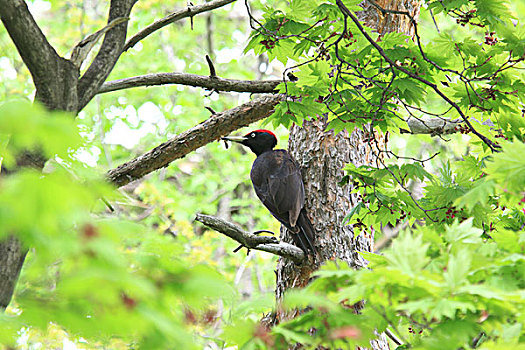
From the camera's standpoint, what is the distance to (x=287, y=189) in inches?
142

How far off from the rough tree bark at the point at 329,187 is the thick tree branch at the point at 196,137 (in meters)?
0.35

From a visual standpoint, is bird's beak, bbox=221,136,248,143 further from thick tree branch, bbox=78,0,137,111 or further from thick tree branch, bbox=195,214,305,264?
thick tree branch, bbox=78,0,137,111

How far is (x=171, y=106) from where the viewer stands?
1001 centimetres

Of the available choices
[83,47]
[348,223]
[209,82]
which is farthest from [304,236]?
[83,47]

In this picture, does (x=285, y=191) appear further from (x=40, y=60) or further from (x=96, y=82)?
(x=40, y=60)

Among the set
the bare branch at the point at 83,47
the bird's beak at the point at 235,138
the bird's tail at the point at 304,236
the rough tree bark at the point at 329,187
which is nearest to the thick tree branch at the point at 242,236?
the bird's tail at the point at 304,236

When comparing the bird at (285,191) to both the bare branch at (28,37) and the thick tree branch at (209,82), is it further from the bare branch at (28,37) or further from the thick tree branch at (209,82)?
the bare branch at (28,37)

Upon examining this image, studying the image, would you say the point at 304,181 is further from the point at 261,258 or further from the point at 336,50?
the point at 261,258

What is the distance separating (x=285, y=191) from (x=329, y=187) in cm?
34

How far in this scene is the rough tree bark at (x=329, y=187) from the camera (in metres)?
3.54

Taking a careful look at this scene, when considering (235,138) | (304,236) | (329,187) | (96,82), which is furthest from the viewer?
(235,138)

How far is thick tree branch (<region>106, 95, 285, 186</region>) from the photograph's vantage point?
12.8 ft

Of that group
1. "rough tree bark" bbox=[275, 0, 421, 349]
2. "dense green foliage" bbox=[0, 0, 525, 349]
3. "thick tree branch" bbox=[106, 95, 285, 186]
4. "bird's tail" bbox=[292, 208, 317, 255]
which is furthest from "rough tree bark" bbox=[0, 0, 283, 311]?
"bird's tail" bbox=[292, 208, 317, 255]

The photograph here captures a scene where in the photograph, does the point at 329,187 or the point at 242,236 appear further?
the point at 329,187
